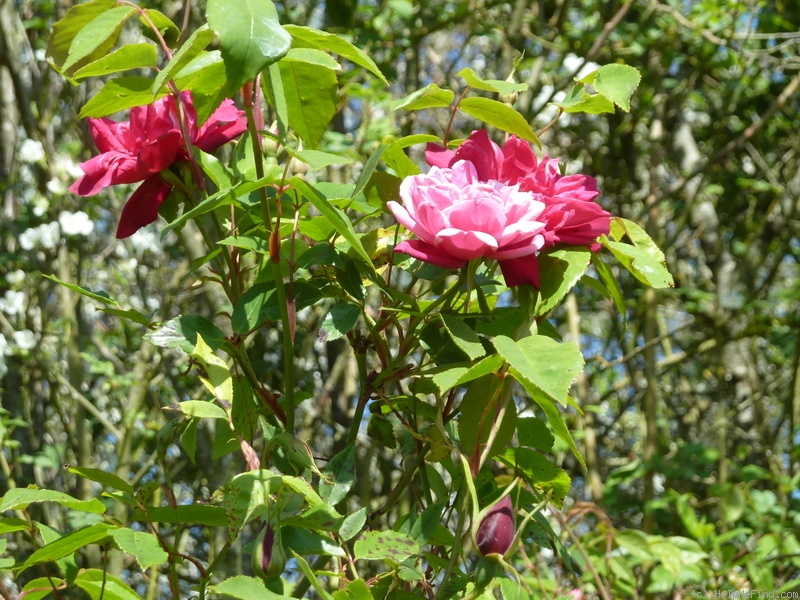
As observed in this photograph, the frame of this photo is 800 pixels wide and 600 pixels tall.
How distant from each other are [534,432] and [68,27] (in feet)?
1.64

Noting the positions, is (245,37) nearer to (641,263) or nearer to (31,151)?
(641,263)

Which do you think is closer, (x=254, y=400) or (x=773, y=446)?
(x=254, y=400)

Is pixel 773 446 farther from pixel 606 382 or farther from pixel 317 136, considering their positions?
pixel 317 136

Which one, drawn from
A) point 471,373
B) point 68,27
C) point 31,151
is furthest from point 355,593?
point 31,151

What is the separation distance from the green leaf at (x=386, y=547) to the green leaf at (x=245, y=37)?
0.31m

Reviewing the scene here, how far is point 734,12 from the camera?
2.91 m

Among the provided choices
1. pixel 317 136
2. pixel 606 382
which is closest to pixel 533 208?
pixel 317 136

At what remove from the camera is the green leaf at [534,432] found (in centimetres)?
72

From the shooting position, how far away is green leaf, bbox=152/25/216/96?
1.76 ft

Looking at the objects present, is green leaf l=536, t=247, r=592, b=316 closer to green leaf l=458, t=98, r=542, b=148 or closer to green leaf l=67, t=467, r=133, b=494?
green leaf l=458, t=98, r=542, b=148

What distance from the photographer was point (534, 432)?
73 cm

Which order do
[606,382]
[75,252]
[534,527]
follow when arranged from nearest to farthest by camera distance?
[534,527] < [75,252] < [606,382]

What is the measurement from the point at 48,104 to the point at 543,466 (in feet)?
9.43

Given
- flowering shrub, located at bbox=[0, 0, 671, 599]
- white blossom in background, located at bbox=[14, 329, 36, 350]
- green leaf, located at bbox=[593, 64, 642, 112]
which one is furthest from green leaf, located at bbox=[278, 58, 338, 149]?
white blossom in background, located at bbox=[14, 329, 36, 350]
